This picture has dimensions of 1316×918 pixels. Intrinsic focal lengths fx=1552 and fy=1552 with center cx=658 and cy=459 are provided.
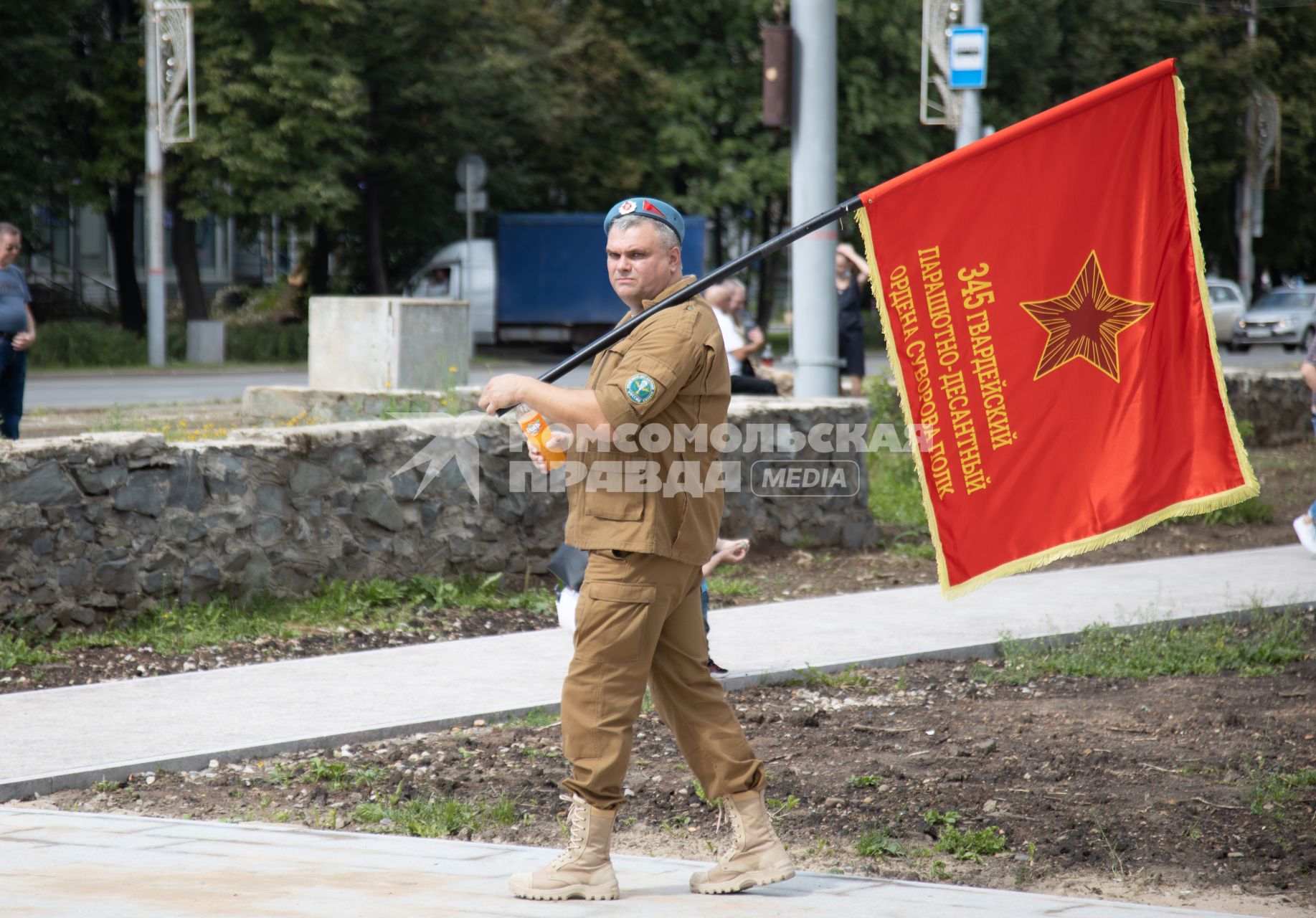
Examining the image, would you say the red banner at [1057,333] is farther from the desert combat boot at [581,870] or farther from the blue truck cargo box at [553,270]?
the blue truck cargo box at [553,270]

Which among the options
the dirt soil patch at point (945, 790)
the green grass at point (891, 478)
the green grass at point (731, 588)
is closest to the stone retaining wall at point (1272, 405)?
the green grass at point (891, 478)

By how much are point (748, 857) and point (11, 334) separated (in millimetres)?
7758

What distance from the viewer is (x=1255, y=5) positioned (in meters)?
45.6

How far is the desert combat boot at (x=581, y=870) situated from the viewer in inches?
156

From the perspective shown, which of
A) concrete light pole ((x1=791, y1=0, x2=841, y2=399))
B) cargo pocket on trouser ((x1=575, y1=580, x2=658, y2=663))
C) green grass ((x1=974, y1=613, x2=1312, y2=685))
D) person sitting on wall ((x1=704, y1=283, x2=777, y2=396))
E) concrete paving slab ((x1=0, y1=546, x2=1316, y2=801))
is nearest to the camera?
cargo pocket on trouser ((x1=575, y1=580, x2=658, y2=663))

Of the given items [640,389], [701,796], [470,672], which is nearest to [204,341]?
[470,672]

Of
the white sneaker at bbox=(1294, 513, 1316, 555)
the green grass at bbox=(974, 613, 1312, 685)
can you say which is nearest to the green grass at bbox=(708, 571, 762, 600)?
the green grass at bbox=(974, 613, 1312, 685)

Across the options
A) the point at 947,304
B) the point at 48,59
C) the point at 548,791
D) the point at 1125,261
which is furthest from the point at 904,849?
the point at 48,59

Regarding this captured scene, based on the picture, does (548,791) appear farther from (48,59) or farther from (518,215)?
(518,215)

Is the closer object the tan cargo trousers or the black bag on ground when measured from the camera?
the tan cargo trousers

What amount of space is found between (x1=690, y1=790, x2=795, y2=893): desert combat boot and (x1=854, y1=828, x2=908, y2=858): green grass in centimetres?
44

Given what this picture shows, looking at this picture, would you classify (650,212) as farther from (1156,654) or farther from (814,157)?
(814,157)

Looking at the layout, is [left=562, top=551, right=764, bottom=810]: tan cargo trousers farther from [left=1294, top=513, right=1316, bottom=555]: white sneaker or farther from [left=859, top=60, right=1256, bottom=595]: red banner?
[left=1294, top=513, right=1316, bottom=555]: white sneaker

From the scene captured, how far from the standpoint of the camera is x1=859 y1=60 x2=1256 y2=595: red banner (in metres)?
5.16
